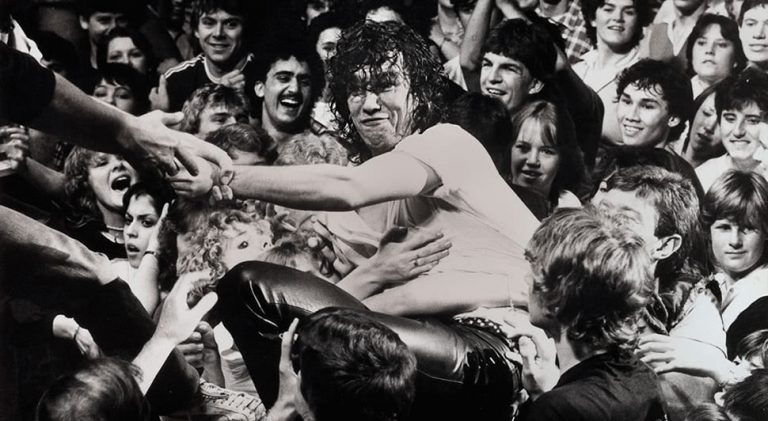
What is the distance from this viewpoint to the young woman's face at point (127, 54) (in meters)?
4.31

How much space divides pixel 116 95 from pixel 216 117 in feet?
1.38

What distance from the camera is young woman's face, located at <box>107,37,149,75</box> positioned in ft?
14.1

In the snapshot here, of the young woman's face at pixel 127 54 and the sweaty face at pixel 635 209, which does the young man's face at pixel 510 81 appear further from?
the young woman's face at pixel 127 54

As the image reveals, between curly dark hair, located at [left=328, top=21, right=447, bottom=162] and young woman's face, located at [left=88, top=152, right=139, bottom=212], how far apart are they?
0.88 metres

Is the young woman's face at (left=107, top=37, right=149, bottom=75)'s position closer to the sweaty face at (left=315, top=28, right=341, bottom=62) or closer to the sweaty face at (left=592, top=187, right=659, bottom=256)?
the sweaty face at (left=315, top=28, right=341, bottom=62)

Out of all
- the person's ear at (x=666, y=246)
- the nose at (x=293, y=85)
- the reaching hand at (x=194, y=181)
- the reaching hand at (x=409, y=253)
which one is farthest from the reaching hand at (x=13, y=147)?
the person's ear at (x=666, y=246)

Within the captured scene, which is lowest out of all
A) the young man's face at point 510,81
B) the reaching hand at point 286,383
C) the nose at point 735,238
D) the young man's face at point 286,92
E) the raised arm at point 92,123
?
the reaching hand at point 286,383

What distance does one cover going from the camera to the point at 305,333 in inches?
148

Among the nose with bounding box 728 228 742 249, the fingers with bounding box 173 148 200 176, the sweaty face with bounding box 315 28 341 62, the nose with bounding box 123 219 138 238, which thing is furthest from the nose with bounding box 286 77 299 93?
the nose with bounding box 728 228 742 249

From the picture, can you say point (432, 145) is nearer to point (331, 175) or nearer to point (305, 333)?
point (331, 175)

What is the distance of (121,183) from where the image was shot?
4.22 meters

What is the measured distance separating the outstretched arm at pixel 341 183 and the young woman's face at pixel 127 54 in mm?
658

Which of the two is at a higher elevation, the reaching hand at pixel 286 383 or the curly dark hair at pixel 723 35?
the curly dark hair at pixel 723 35

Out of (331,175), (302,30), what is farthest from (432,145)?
(302,30)
